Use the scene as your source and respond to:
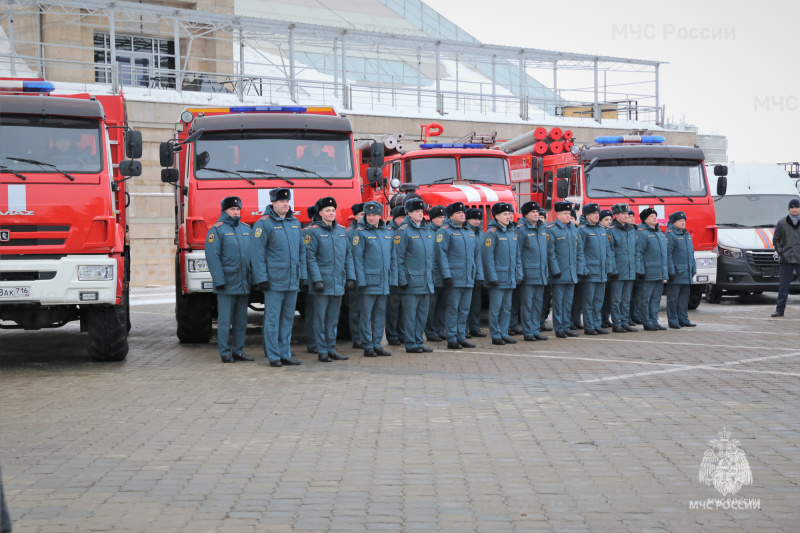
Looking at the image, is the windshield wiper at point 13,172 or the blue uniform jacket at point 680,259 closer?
the windshield wiper at point 13,172

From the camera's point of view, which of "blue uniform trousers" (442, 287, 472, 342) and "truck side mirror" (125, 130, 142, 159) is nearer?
"truck side mirror" (125, 130, 142, 159)

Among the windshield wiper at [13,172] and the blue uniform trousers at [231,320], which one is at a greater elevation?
the windshield wiper at [13,172]

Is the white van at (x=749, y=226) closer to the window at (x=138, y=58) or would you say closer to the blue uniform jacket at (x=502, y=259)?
the blue uniform jacket at (x=502, y=259)

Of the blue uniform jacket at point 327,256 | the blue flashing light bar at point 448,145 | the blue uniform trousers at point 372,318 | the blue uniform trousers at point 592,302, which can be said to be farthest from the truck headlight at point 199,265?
the blue flashing light bar at point 448,145

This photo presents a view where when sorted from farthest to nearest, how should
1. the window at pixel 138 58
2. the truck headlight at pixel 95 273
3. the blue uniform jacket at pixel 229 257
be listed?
the window at pixel 138 58 → the blue uniform jacket at pixel 229 257 → the truck headlight at pixel 95 273

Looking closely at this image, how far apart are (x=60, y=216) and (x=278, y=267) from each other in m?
2.55

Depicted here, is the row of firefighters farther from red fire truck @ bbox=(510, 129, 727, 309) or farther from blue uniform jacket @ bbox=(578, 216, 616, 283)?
red fire truck @ bbox=(510, 129, 727, 309)

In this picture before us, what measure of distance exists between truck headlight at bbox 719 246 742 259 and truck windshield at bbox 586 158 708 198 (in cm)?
238

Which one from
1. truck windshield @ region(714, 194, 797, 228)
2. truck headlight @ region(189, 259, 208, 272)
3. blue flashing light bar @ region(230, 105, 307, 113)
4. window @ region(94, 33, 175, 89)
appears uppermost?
window @ region(94, 33, 175, 89)

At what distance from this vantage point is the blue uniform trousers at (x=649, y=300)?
15867mm

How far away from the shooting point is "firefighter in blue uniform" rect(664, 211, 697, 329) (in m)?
16.0

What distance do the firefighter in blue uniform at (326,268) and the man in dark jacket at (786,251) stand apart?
8.85 m

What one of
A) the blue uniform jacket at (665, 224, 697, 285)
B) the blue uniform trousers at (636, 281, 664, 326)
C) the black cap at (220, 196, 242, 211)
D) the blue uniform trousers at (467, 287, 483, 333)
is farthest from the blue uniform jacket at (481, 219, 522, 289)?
the black cap at (220, 196, 242, 211)

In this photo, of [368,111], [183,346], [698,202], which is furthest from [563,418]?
[368,111]
